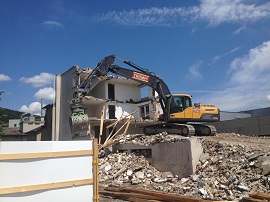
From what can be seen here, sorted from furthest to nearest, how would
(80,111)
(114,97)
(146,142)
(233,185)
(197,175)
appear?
(114,97)
(146,142)
(80,111)
(197,175)
(233,185)

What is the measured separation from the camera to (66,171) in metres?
5.41

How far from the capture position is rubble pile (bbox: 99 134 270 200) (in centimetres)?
1090

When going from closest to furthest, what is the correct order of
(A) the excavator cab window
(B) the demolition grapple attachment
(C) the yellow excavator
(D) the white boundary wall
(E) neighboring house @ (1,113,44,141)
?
1. (D) the white boundary wall
2. (B) the demolition grapple attachment
3. (C) the yellow excavator
4. (A) the excavator cab window
5. (E) neighboring house @ (1,113,44,141)

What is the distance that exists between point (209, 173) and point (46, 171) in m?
9.45

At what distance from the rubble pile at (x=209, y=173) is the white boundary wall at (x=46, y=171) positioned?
6.54 meters

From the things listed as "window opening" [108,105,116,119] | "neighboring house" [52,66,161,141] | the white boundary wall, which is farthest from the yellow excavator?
"window opening" [108,105,116,119]

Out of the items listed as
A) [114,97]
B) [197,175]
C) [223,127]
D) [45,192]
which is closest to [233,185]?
[197,175]

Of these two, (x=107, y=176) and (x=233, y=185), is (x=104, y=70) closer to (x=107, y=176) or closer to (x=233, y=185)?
(x=107, y=176)

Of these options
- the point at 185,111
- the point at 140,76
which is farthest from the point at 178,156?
the point at 140,76

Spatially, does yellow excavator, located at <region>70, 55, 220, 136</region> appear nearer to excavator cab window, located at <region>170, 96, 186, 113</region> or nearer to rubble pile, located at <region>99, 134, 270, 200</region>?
excavator cab window, located at <region>170, 96, 186, 113</region>

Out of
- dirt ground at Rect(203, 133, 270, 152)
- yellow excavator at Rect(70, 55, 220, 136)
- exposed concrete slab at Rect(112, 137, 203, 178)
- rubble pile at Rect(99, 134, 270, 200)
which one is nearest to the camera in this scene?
rubble pile at Rect(99, 134, 270, 200)

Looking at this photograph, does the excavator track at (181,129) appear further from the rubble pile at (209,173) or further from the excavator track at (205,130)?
the rubble pile at (209,173)

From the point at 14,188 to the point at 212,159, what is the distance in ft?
35.2

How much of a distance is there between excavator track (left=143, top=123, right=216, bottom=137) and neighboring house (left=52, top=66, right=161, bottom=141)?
1040cm
